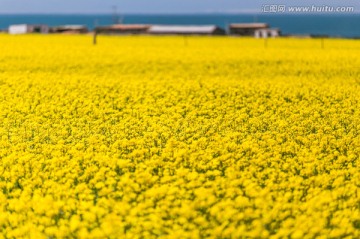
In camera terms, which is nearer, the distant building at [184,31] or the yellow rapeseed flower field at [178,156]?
the yellow rapeseed flower field at [178,156]

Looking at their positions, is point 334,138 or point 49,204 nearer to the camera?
point 49,204

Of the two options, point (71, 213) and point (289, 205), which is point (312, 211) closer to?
point (289, 205)

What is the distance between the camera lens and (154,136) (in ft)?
50.7

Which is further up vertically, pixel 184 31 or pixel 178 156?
pixel 178 156

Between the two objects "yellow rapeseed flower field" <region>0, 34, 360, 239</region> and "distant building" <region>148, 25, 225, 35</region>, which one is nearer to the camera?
"yellow rapeseed flower field" <region>0, 34, 360, 239</region>

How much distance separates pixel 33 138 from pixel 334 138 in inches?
284

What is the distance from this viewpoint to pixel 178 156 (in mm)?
13078

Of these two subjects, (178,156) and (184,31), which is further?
(184,31)

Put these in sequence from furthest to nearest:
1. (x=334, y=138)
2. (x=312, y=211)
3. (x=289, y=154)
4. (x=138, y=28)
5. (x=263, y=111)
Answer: (x=138, y=28) < (x=263, y=111) < (x=334, y=138) < (x=289, y=154) < (x=312, y=211)

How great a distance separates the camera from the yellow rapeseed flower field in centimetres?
931

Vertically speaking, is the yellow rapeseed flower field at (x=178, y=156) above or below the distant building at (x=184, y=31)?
above

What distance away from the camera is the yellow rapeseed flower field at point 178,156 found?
9312 millimetres

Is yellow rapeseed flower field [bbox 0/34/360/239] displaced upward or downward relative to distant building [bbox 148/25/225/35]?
upward

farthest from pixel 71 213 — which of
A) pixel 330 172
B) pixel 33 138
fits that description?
pixel 33 138
